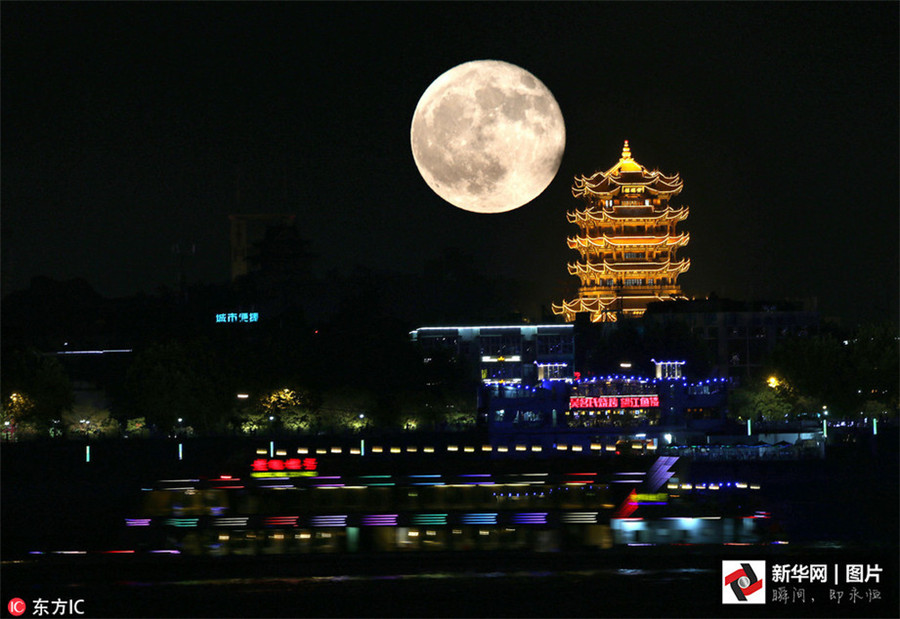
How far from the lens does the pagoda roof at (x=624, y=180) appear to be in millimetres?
127688

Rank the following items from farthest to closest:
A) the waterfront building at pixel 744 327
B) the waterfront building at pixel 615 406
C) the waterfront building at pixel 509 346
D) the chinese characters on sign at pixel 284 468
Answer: the waterfront building at pixel 744 327 < the waterfront building at pixel 509 346 < the waterfront building at pixel 615 406 < the chinese characters on sign at pixel 284 468

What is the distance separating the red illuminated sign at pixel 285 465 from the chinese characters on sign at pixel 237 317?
6173 cm

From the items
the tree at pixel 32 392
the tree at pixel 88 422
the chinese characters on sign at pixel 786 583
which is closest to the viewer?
the chinese characters on sign at pixel 786 583

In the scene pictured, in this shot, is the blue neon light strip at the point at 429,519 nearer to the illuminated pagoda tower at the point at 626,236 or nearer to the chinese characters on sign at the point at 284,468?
the chinese characters on sign at the point at 284,468

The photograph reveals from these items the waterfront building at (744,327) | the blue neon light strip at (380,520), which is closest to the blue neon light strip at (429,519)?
the blue neon light strip at (380,520)

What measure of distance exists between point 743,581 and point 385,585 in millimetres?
11740

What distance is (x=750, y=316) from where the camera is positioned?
10944cm

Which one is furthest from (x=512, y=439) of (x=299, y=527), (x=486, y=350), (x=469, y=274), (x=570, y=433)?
(x=469, y=274)

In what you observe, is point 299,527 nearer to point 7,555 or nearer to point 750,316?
point 7,555

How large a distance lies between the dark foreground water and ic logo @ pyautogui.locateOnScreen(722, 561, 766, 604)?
22.4 ft

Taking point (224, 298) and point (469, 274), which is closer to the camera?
point (224, 298)

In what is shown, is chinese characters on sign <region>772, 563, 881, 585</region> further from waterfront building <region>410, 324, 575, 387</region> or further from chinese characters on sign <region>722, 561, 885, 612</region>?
waterfront building <region>410, 324, 575, 387</region>

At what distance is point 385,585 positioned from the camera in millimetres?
39250

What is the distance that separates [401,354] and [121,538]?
141 feet
